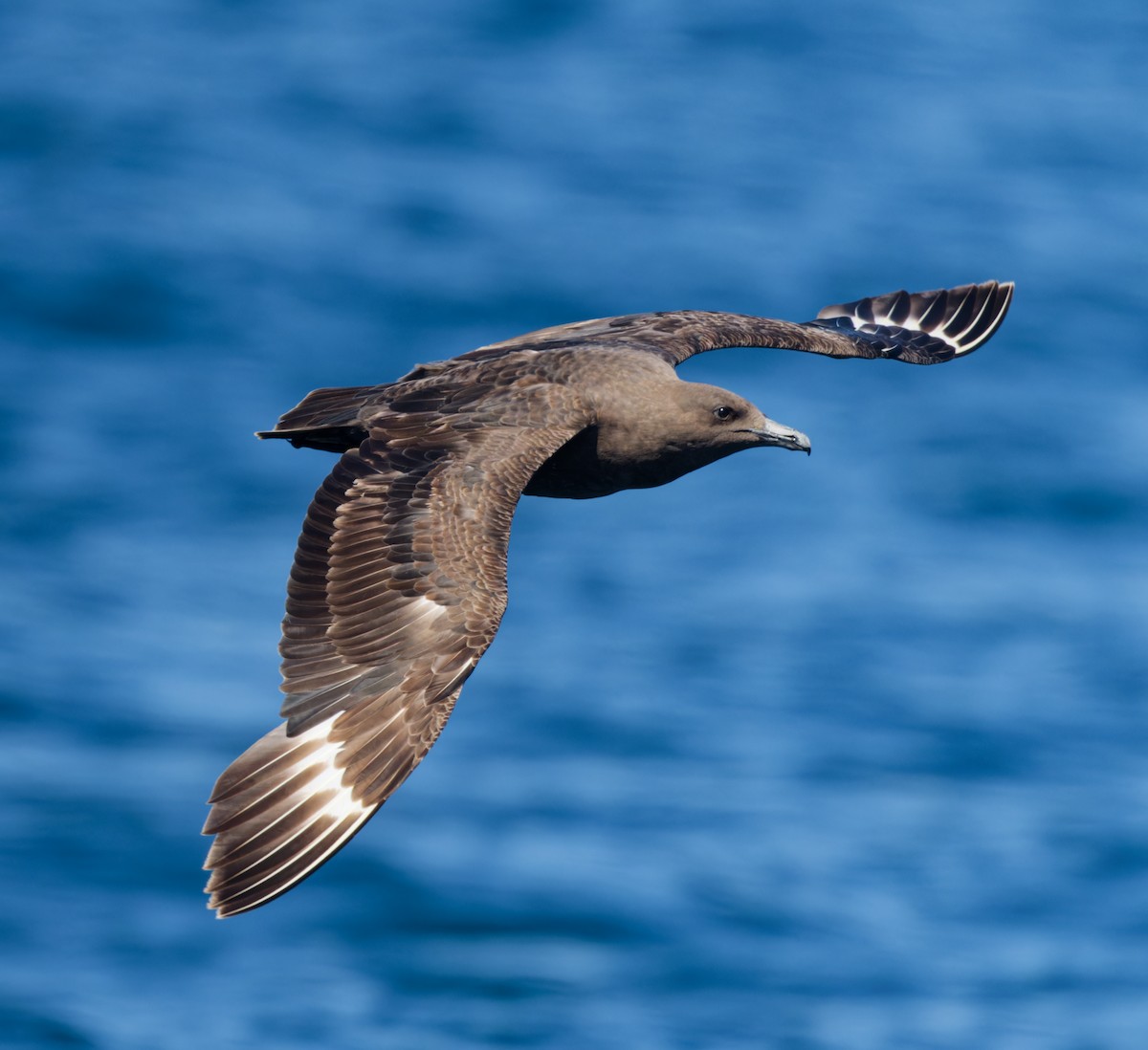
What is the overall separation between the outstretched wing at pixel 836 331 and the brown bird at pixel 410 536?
237 millimetres

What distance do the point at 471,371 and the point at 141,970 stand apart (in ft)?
35.8

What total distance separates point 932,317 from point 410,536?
5.72 m

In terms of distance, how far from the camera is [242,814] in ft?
30.6

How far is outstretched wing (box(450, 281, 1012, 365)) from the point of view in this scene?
39.4 ft

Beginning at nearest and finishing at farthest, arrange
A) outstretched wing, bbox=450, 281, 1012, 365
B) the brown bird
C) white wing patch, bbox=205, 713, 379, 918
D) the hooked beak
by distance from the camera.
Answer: white wing patch, bbox=205, 713, 379, 918
the brown bird
the hooked beak
outstretched wing, bbox=450, 281, 1012, 365

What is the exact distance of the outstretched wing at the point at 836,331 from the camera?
1201 cm

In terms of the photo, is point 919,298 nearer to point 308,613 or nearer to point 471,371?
point 471,371

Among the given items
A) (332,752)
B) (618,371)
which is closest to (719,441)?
(618,371)

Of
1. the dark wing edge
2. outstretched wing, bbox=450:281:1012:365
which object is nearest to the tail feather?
outstretched wing, bbox=450:281:1012:365

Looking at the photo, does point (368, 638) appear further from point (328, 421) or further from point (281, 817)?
point (328, 421)

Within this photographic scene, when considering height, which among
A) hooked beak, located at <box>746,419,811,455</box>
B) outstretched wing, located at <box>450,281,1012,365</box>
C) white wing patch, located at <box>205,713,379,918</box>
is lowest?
white wing patch, located at <box>205,713,379,918</box>

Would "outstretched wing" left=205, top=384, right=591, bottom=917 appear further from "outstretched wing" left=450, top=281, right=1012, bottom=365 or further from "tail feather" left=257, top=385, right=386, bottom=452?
"outstretched wing" left=450, top=281, right=1012, bottom=365

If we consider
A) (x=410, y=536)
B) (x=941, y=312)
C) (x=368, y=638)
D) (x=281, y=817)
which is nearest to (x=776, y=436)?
A: (x=410, y=536)

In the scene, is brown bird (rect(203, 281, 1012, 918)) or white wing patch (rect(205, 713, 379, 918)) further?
brown bird (rect(203, 281, 1012, 918))
